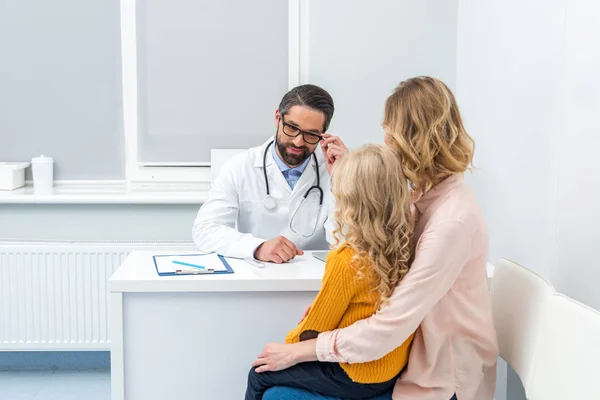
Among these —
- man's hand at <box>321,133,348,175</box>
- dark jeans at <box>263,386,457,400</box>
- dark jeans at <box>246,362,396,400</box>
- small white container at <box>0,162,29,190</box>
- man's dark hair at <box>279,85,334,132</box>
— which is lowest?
dark jeans at <box>263,386,457,400</box>

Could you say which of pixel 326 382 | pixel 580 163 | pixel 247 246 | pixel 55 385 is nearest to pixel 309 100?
pixel 247 246

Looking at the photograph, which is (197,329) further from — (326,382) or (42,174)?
(42,174)

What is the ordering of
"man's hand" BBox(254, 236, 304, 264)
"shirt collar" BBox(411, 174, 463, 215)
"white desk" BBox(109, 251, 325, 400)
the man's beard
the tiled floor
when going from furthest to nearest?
the tiled floor
the man's beard
"man's hand" BBox(254, 236, 304, 264)
"white desk" BBox(109, 251, 325, 400)
"shirt collar" BBox(411, 174, 463, 215)

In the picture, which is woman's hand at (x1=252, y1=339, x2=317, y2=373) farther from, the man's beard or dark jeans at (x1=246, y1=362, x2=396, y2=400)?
the man's beard

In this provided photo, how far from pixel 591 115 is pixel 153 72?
198 centimetres

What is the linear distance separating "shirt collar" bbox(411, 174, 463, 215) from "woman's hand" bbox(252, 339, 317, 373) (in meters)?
0.38

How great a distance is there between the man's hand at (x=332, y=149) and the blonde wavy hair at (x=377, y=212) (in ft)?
2.35

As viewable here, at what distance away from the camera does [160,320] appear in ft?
5.68

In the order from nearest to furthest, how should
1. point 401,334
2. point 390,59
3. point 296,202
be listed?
point 401,334, point 296,202, point 390,59

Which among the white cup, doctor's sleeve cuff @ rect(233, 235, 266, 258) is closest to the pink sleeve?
doctor's sleeve cuff @ rect(233, 235, 266, 258)

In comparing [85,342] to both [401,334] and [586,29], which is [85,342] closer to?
[401,334]

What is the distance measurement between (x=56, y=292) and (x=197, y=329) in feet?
4.60

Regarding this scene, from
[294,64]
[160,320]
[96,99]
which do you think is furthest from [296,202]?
[96,99]

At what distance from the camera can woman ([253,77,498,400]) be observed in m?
1.37
